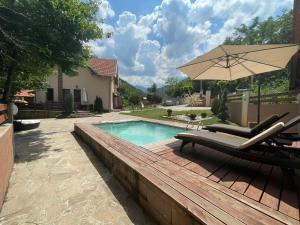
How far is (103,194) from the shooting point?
3.64 metres

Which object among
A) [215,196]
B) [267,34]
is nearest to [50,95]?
[215,196]

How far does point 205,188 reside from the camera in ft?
9.11

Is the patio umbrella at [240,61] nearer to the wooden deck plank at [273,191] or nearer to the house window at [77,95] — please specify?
the wooden deck plank at [273,191]

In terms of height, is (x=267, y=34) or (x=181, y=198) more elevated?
(x=267, y=34)

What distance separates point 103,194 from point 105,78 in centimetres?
2134

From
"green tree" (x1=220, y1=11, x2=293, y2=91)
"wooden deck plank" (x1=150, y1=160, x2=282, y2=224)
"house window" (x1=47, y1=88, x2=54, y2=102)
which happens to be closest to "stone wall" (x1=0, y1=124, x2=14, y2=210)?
"wooden deck plank" (x1=150, y1=160, x2=282, y2=224)

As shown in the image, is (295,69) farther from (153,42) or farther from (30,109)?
(153,42)

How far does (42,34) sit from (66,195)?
19.4 feet

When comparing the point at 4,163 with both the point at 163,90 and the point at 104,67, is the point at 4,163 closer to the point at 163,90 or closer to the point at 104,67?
the point at 104,67

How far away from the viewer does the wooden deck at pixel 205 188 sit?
85.1 inches

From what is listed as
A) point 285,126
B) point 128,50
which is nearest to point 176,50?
point 128,50

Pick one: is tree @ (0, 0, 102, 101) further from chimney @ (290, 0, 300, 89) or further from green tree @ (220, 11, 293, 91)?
green tree @ (220, 11, 293, 91)

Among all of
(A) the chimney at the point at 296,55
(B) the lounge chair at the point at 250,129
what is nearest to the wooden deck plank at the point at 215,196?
(B) the lounge chair at the point at 250,129

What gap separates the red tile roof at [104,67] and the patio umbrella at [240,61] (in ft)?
58.6
